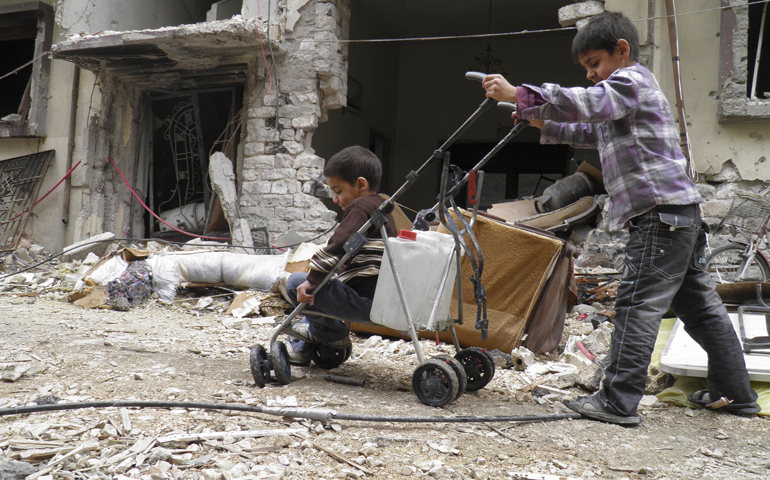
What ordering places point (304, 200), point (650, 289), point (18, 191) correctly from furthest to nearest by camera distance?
point (18, 191)
point (304, 200)
point (650, 289)

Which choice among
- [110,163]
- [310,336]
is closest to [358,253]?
[310,336]

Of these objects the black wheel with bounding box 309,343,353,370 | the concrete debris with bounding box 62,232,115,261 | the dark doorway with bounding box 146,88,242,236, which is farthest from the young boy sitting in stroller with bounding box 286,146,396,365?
the dark doorway with bounding box 146,88,242,236

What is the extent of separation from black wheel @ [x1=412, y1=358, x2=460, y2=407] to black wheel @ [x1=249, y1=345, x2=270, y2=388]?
707 mm

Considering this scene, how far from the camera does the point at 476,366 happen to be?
2.83 meters

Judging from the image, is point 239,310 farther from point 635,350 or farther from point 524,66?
point 524,66

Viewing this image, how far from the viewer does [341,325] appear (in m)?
2.91

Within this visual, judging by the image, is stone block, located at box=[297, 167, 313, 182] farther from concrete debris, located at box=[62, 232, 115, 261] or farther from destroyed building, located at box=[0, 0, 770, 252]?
concrete debris, located at box=[62, 232, 115, 261]

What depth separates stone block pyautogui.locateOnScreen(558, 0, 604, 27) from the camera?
6098 mm

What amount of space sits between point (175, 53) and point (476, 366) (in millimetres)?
6165

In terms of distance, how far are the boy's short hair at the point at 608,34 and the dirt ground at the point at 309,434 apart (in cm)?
152

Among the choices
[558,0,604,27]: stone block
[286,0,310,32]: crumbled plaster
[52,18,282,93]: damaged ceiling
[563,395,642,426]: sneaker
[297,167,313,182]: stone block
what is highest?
[286,0,310,32]: crumbled plaster

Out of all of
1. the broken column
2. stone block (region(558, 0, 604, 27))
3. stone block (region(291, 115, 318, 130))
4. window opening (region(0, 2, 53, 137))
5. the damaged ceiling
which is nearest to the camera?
stone block (region(558, 0, 604, 27))

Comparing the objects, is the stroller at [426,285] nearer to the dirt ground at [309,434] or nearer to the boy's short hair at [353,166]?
the dirt ground at [309,434]

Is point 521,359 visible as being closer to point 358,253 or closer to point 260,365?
point 358,253
